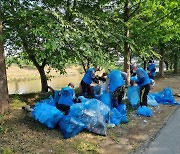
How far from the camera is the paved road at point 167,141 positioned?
227 inches

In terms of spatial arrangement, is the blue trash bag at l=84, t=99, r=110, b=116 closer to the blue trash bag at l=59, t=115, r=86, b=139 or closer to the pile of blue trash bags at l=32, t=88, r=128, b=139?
the pile of blue trash bags at l=32, t=88, r=128, b=139

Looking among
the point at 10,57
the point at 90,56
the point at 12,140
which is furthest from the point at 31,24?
the point at 10,57

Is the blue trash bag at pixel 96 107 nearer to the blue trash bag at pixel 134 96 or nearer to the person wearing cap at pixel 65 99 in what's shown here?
the person wearing cap at pixel 65 99

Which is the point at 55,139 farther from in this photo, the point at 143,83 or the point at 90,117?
the point at 143,83

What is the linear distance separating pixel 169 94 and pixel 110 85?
3311mm

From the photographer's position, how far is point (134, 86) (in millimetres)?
9531

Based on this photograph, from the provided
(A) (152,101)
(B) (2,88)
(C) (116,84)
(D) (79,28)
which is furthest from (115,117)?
(B) (2,88)

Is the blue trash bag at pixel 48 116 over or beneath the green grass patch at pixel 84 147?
over

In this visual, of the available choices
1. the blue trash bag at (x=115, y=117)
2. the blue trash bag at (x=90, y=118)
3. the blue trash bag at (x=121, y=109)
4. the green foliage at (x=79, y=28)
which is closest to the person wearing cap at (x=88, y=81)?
the green foliage at (x=79, y=28)

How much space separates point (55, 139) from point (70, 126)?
0.44 metres

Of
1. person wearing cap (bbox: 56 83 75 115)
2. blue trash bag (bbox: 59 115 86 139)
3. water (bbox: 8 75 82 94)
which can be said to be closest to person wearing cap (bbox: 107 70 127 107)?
Result: person wearing cap (bbox: 56 83 75 115)

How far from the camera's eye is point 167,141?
249 inches

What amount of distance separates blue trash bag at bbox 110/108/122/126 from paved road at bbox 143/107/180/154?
1.17 metres

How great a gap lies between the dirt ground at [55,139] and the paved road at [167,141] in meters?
0.26
